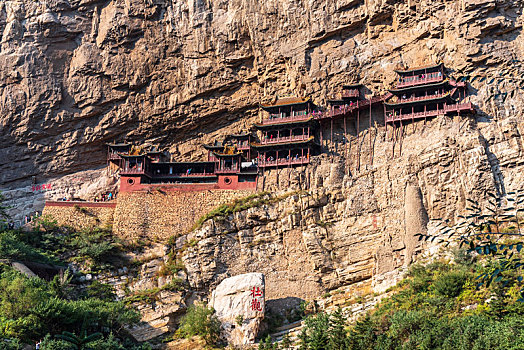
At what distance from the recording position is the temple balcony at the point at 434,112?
110 feet

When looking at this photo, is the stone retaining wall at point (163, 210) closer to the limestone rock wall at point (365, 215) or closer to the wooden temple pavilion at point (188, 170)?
the wooden temple pavilion at point (188, 170)

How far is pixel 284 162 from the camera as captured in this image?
36.6 metres

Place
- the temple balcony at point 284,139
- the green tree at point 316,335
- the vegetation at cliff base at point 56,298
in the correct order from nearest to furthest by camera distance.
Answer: the vegetation at cliff base at point 56,298 → the green tree at point 316,335 → the temple balcony at point 284,139

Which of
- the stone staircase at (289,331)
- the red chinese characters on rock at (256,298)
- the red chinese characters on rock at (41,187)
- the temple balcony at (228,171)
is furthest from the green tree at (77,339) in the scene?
the red chinese characters on rock at (41,187)

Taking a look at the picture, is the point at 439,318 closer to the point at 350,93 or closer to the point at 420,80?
the point at 420,80

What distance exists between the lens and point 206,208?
36438 millimetres

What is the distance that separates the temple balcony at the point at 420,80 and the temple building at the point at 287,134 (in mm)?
6024

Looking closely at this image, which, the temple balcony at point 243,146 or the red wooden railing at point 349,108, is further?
the temple balcony at point 243,146

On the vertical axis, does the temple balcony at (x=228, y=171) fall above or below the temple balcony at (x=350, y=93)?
below

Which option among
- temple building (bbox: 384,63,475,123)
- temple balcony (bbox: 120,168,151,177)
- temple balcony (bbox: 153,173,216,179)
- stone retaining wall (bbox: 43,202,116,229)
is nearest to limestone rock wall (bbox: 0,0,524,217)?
temple balcony (bbox: 153,173,216,179)

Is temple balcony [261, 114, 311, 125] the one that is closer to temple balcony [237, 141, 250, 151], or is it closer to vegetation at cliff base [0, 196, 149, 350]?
temple balcony [237, 141, 250, 151]

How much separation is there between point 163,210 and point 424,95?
712 inches

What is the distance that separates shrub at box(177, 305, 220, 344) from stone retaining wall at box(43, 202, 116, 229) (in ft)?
36.3

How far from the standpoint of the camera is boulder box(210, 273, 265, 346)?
2830 cm
